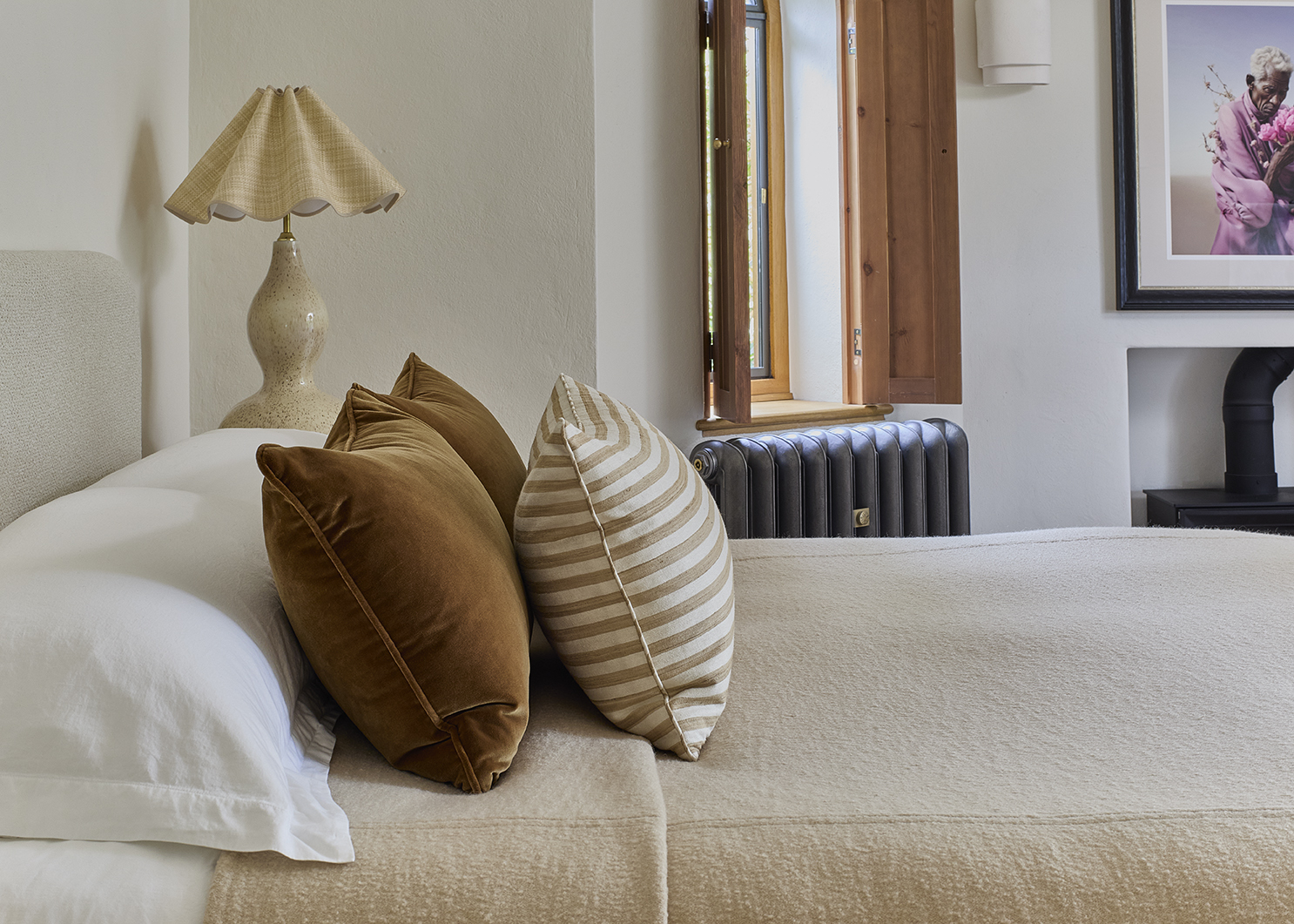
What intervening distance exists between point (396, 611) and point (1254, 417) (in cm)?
347

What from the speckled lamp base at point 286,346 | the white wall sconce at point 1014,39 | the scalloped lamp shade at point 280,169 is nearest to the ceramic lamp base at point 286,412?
the speckled lamp base at point 286,346

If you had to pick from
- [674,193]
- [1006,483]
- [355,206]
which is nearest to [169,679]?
[355,206]

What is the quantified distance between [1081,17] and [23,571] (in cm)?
360

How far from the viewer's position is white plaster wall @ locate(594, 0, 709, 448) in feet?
8.71

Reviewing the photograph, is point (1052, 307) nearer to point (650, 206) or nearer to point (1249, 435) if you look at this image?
point (1249, 435)

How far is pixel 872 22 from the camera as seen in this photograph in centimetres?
Answer: 295

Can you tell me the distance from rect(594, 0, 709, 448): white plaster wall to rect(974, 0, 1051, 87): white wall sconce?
3.55 ft

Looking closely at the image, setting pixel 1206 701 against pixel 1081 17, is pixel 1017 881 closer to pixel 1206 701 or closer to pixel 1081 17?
pixel 1206 701

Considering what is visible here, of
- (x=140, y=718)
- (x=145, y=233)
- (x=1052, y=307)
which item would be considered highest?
(x=1052, y=307)

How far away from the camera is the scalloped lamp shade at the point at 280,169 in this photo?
1.81m

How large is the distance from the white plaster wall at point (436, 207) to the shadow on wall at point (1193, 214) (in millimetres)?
2167

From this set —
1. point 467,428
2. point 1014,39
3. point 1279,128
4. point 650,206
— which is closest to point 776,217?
point 650,206

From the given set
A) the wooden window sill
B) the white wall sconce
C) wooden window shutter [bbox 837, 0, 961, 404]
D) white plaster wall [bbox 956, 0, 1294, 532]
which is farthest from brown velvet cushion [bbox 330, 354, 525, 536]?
the white wall sconce

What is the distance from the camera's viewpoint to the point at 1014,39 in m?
3.14
